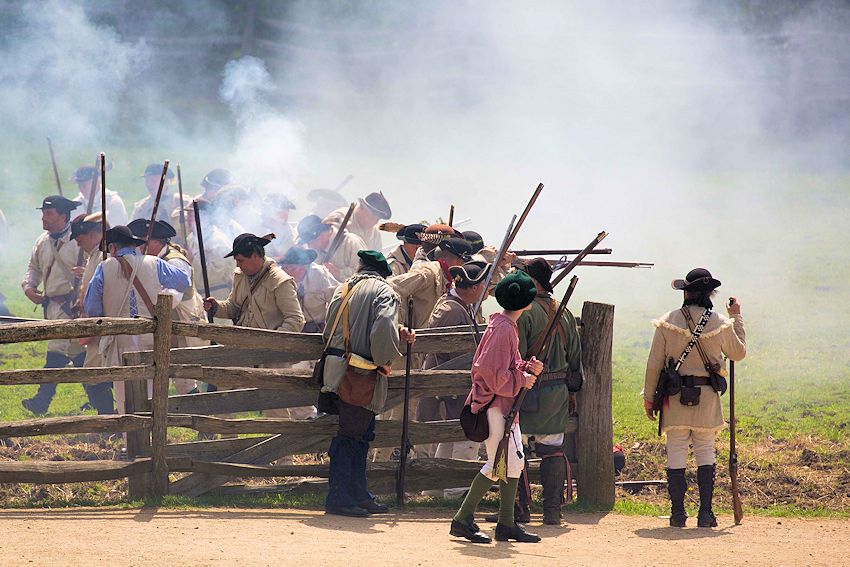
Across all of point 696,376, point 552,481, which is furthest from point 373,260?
point 696,376

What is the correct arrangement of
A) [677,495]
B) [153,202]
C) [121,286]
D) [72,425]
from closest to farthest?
[72,425] → [677,495] → [121,286] → [153,202]

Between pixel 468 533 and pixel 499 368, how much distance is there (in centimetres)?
98

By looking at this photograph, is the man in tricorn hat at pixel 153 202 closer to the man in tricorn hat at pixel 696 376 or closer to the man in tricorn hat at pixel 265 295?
the man in tricorn hat at pixel 265 295

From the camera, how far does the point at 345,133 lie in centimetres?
3234

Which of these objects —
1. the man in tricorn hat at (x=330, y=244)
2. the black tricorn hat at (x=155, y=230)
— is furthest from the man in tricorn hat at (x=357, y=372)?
the man in tricorn hat at (x=330, y=244)

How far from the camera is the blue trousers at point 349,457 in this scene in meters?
7.88

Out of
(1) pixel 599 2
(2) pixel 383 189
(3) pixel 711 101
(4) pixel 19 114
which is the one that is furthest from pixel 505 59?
(4) pixel 19 114

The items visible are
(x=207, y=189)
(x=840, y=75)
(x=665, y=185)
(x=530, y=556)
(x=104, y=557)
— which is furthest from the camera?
(x=840, y=75)

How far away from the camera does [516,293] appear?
23.1 ft

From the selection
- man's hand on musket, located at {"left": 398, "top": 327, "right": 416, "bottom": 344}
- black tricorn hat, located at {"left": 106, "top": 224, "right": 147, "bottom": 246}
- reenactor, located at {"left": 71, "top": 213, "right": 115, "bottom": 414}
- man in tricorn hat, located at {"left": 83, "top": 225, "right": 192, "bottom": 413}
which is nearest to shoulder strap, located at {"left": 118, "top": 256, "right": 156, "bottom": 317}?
man in tricorn hat, located at {"left": 83, "top": 225, "right": 192, "bottom": 413}

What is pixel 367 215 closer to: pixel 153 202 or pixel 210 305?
pixel 153 202

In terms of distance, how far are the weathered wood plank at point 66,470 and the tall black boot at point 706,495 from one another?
352 cm

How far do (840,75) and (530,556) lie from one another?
3031cm

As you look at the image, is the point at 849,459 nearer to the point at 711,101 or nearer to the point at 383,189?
the point at 383,189
